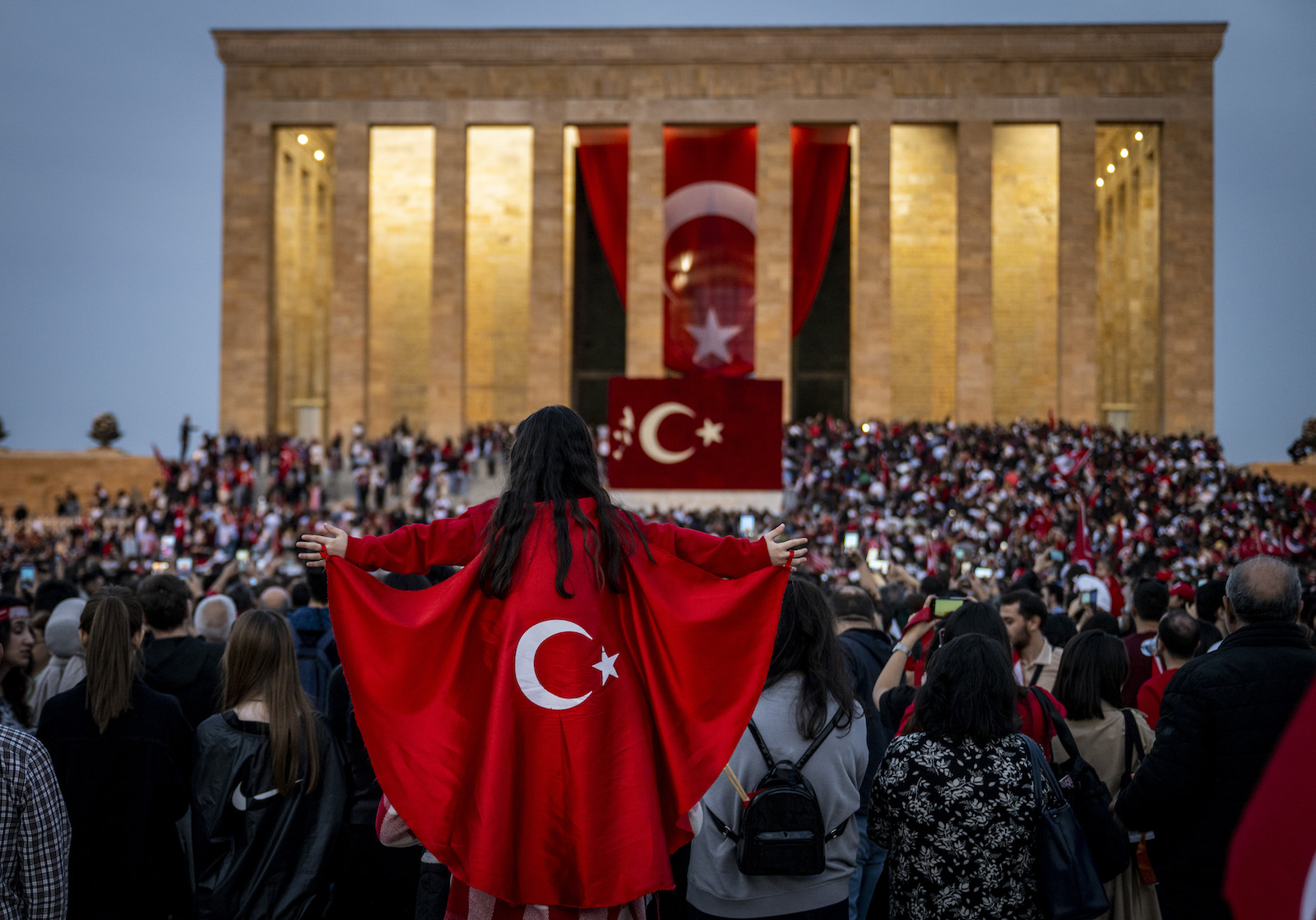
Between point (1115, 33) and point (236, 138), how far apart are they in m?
27.7

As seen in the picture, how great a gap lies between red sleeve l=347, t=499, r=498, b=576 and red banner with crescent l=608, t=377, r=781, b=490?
17.3 metres

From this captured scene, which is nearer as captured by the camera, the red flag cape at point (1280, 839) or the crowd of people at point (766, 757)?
the red flag cape at point (1280, 839)

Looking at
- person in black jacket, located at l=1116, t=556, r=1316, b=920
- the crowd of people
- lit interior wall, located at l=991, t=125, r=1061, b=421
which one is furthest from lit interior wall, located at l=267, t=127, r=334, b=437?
person in black jacket, located at l=1116, t=556, r=1316, b=920

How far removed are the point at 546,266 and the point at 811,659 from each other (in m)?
35.3

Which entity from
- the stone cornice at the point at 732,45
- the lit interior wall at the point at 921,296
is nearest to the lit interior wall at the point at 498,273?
the stone cornice at the point at 732,45

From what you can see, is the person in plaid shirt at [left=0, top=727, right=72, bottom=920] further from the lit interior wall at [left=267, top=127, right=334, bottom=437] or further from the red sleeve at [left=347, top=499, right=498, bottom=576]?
the lit interior wall at [left=267, top=127, right=334, bottom=437]

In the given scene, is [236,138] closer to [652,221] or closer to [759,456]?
[652,221]

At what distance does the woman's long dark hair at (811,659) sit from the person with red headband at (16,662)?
3539mm

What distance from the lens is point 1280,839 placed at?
1.72 meters

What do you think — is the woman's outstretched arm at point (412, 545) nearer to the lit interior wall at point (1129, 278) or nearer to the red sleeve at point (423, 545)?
the red sleeve at point (423, 545)

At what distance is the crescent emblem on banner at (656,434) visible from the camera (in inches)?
830

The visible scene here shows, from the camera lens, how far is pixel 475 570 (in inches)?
139

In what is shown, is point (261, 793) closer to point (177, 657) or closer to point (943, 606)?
point (177, 657)

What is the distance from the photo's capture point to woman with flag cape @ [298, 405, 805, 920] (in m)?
3.34
